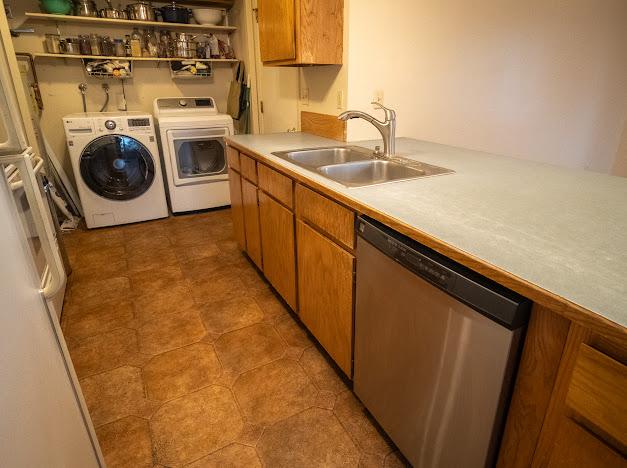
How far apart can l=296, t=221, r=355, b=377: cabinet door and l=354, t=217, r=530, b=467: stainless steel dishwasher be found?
108 mm

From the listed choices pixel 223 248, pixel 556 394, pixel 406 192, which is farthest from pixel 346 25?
pixel 556 394

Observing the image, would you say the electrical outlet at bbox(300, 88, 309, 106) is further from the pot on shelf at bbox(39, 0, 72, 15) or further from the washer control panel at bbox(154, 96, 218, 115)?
the pot on shelf at bbox(39, 0, 72, 15)

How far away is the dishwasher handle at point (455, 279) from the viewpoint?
0.77 meters

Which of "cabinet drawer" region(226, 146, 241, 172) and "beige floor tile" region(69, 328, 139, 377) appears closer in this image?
"beige floor tile" region(69, 328, 139, 377)

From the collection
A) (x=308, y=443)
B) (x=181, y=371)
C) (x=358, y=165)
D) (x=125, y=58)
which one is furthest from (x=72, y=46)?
(x=308, y=443)

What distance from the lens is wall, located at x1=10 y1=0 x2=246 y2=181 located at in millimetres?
3221

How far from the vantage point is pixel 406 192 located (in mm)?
1266

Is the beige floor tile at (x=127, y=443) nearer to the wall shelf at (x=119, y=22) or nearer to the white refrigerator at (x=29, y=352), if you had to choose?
the white refrigerator at (x=29, y=352)

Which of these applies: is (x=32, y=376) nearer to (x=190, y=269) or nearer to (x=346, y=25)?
(x=190, y=269)

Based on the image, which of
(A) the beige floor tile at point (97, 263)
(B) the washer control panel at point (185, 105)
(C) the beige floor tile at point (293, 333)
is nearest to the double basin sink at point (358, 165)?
(C) the beige floor tile at point (293, 333)

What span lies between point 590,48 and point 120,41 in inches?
160

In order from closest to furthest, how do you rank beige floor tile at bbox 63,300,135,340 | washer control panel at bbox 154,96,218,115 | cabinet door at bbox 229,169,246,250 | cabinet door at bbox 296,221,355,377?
cabinet door at bbox 296,221,355,377, beige floor tile at bbox 63,300,135,340, cabinet door at bbox 229,169,246,250, washer control panel at bbox 154,96,218,115

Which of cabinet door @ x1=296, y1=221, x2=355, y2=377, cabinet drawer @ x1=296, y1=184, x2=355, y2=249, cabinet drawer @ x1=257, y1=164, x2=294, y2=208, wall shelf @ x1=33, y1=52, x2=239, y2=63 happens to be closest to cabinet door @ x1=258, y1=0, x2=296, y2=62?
cabinet drawer @ x1=257, y1=164, x2=294, y2=208

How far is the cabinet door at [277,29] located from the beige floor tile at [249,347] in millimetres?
1521
